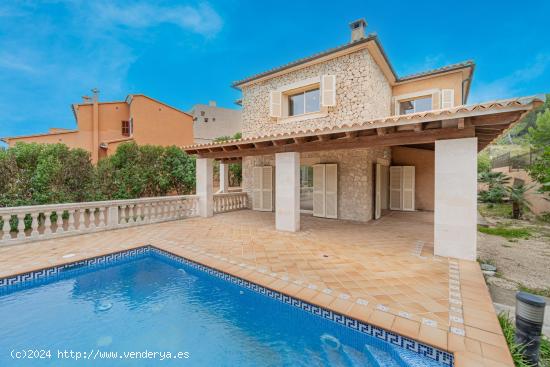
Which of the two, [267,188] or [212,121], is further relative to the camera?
[212,121]

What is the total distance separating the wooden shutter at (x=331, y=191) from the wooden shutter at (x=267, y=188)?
320 cm

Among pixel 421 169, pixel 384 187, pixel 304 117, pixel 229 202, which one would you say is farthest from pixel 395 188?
pixel 229 202

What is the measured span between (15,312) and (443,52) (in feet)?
157

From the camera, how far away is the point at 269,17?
88.7 ft

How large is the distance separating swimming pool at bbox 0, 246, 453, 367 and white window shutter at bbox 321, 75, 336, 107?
848cm

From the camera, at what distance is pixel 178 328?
3.98 meters

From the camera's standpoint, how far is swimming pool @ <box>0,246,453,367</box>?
3.34 m

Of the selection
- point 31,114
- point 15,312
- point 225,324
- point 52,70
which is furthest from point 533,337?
point 31,114

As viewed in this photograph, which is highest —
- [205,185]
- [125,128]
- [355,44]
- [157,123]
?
[355,44]

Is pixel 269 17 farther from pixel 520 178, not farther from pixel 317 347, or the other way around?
pixel 317 347

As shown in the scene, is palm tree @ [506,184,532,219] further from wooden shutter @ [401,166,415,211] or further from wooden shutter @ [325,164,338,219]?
wooden shutter @ [325,164,338,219]

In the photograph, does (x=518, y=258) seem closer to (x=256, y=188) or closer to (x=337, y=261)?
(x=337, y=261)

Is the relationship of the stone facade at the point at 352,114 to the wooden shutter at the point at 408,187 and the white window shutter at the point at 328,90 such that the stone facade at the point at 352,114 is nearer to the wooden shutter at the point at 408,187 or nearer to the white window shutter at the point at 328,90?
the white window shutter at the point at 328,90

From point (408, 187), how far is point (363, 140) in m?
7.71
